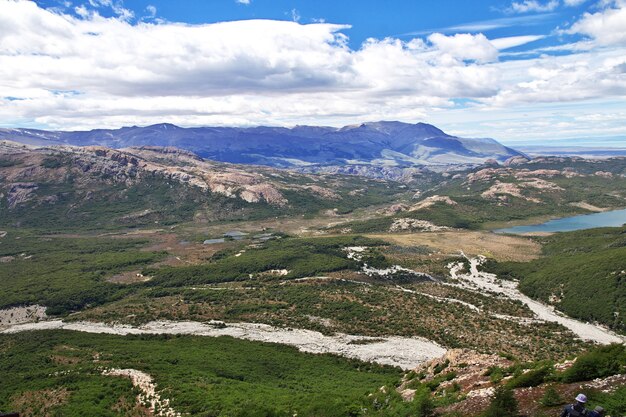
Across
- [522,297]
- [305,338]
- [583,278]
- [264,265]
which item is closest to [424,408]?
[305,338]

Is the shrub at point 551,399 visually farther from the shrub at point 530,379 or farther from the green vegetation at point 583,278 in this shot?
the green vegetation at point 583,278

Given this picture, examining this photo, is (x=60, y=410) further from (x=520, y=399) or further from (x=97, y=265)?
(x=97, y=265)

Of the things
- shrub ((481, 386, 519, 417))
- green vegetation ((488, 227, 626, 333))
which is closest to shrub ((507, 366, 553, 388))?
shrub ((481, 386, 519, 417))

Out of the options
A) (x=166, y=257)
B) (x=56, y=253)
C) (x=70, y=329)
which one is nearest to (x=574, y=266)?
(x=70, y=329)

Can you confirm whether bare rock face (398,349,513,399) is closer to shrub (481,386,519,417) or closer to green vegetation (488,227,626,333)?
shrub (481,386,519,417)

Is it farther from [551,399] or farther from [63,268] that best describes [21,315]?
[551,399]

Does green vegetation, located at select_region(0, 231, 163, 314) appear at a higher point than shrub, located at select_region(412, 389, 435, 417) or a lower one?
lower
